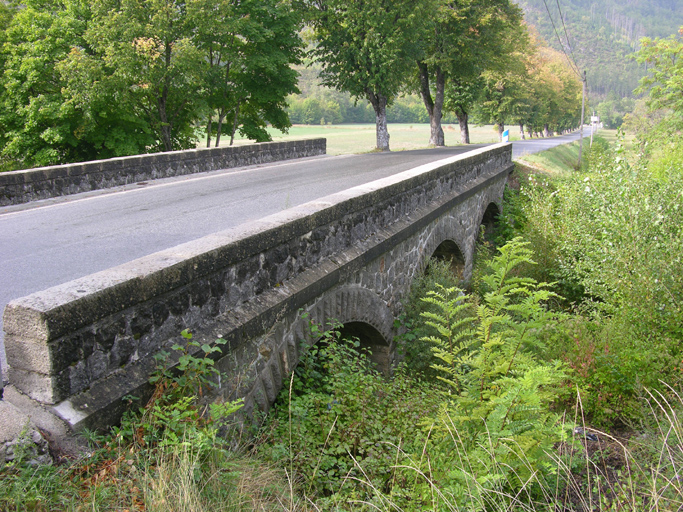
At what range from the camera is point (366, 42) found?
2433cm

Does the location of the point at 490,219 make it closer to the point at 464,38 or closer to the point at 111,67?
the point at 111,67

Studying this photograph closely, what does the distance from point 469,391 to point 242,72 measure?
21325mm

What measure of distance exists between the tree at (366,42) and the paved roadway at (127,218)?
14522 mm

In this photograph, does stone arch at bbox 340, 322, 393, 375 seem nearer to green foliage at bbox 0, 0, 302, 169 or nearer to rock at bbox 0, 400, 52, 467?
rock at bbox 0, 400, 52, 467

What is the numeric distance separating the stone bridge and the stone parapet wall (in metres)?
5.87

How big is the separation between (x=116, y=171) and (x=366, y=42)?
1705cm

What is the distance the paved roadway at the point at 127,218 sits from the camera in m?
5.08

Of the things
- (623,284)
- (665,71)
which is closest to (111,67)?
(623,284)

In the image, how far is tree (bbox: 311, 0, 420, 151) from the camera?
24391mm

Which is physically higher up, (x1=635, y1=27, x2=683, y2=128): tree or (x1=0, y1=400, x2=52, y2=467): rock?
(x1=635, y1=27, x2=683, y2=128): tree

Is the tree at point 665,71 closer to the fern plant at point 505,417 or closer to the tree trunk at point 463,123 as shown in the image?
the tree trunk at point 463,123

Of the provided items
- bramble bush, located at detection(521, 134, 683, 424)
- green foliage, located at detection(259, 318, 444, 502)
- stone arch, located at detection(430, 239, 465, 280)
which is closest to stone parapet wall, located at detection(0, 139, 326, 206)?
stone arch, located at detection(430, 239, 465, 280)

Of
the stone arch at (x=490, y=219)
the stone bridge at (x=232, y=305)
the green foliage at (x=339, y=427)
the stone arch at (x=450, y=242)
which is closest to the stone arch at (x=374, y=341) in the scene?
the stone bridge at (x=232, y=305)

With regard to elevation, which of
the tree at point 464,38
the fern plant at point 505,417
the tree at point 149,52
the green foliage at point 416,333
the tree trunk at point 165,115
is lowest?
the green foliage at point 416,333
